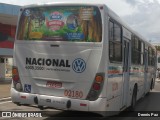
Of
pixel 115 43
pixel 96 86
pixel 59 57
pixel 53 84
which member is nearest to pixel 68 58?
pixel 59 57

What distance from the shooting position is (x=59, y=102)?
8.61m

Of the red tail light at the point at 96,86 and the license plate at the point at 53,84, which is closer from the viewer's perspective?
the red tail light at the point at 96,86

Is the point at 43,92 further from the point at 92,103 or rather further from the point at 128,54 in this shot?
the point at 128,54

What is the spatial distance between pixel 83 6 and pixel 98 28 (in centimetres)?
69

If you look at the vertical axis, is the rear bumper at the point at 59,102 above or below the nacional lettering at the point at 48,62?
below

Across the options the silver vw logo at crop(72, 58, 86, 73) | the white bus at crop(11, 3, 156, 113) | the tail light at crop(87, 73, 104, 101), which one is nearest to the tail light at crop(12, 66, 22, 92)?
the white bus at crop(11, 3, 156, 113)

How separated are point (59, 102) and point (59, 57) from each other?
1.14 meters

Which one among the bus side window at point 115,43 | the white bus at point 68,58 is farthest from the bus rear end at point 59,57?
the bus side window at point 115,43

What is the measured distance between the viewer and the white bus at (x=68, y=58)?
848 cm

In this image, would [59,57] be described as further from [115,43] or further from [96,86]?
[115,43]

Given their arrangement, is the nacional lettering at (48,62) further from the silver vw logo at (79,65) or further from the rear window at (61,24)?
the rear window at (61,24)

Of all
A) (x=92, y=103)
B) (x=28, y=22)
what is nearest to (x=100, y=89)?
(x=92, y=103)

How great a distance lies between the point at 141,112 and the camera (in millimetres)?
12891

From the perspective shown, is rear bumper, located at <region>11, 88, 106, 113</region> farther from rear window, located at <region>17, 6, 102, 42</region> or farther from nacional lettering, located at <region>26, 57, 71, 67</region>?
rear window, located at <region>17, 6, 102, 42</region>
